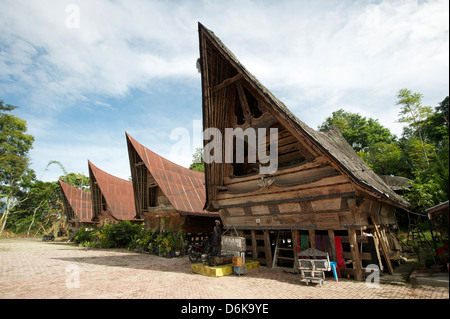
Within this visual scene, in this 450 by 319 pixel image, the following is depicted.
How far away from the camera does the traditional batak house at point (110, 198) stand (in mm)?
23219

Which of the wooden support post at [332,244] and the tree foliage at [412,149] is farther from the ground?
the tree foliage at [412,149]

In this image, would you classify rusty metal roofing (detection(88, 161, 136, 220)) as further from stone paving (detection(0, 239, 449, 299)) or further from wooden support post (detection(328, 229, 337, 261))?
wooden support post (detection(328, 229, 337, 261))

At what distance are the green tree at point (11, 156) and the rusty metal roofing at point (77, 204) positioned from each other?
13.0m

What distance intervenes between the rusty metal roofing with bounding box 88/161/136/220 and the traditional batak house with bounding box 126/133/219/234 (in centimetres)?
558

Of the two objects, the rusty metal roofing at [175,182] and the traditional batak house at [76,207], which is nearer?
the rusty metal roofing at [175,182]

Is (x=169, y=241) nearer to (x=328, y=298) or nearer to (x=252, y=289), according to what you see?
(x=252, y=289)

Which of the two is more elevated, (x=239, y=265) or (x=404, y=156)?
(x=404, y=156)

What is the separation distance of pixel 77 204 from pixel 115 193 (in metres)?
9.33

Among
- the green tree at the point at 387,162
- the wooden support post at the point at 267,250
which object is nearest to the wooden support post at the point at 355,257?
the wooden support post at the point at 267,250

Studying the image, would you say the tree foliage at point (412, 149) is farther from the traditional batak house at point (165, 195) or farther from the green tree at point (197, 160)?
the green tree at point (197, 160)
